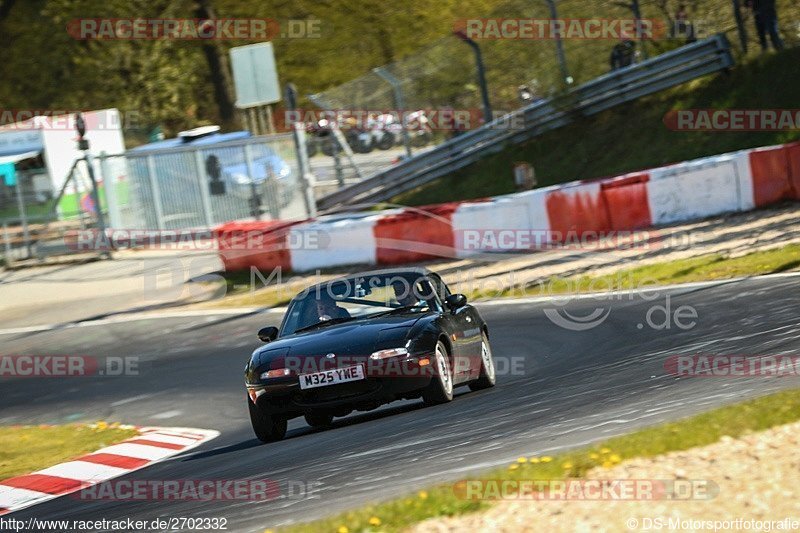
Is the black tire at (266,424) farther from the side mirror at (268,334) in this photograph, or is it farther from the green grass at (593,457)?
the green grass at (593,457)

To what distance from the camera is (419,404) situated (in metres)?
10.3

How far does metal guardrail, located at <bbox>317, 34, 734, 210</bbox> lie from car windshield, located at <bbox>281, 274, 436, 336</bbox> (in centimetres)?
1591

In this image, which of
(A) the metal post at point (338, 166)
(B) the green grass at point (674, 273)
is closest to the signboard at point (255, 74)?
(A) the metal post at point (338, 166)

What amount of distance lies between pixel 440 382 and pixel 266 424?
4.49 feet

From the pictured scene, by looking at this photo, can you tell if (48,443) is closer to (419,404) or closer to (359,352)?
(419,404)

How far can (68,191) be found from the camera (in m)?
29.3

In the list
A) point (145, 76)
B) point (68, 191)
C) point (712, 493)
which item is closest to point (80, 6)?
point (145, 76)

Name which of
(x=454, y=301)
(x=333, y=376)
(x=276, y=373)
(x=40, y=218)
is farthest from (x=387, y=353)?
(x=40, y=218)

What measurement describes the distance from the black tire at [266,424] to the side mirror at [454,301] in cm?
174

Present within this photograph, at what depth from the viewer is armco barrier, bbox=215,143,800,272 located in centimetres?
1962

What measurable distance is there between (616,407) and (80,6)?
37608mm

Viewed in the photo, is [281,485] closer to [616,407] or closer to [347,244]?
[616,407]

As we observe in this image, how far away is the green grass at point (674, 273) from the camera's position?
15.8 meters

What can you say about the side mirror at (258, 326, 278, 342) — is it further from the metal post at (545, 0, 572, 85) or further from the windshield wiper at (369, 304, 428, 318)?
the metal post at (545, 0, 572, 85)
